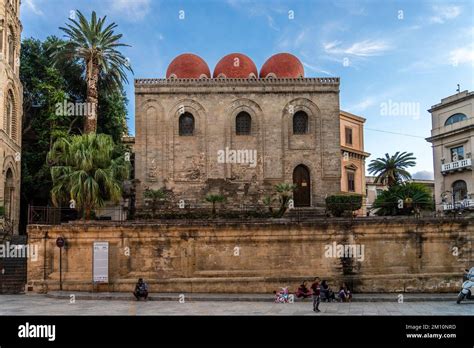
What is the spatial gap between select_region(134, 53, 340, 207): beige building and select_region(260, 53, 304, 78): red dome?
1.60 meters

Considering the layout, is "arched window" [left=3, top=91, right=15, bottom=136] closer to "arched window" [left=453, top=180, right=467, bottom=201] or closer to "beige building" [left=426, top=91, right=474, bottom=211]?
"beige building" [left=426, top=91, right=474, bottom=211]

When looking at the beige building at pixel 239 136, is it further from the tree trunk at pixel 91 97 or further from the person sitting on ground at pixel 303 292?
the person sitting on ground at pixel 303 292

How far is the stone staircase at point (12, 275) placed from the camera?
86.4ft

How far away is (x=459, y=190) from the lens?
45.2 meters

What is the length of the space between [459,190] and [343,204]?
663 inches

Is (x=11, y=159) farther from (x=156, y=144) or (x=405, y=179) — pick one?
(x=405, y=179)

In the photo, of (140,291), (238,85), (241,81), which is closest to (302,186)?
(238,85)

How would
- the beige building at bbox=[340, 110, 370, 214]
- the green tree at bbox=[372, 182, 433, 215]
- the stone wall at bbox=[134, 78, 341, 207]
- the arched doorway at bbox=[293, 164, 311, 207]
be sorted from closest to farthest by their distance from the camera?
the green tree at bbox=[372, 182, 433, 215]
the stone wall at bbox=[134, 78, 341, 207]
the arched doorway at bbox=[293, 164, 311, 207]
the beige building at bbox=[340, 110, 370, 214]

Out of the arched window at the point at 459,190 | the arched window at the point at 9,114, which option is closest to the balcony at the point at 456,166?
the arched window at the point at 459,190

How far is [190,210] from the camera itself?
37.0m

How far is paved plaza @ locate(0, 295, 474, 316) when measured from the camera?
19.7 m

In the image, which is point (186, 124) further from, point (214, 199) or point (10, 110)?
point (10, 110)

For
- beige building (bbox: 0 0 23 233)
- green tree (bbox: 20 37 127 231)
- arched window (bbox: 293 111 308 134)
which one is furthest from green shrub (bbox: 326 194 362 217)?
beige building (bbox: 0 0 23 233)
